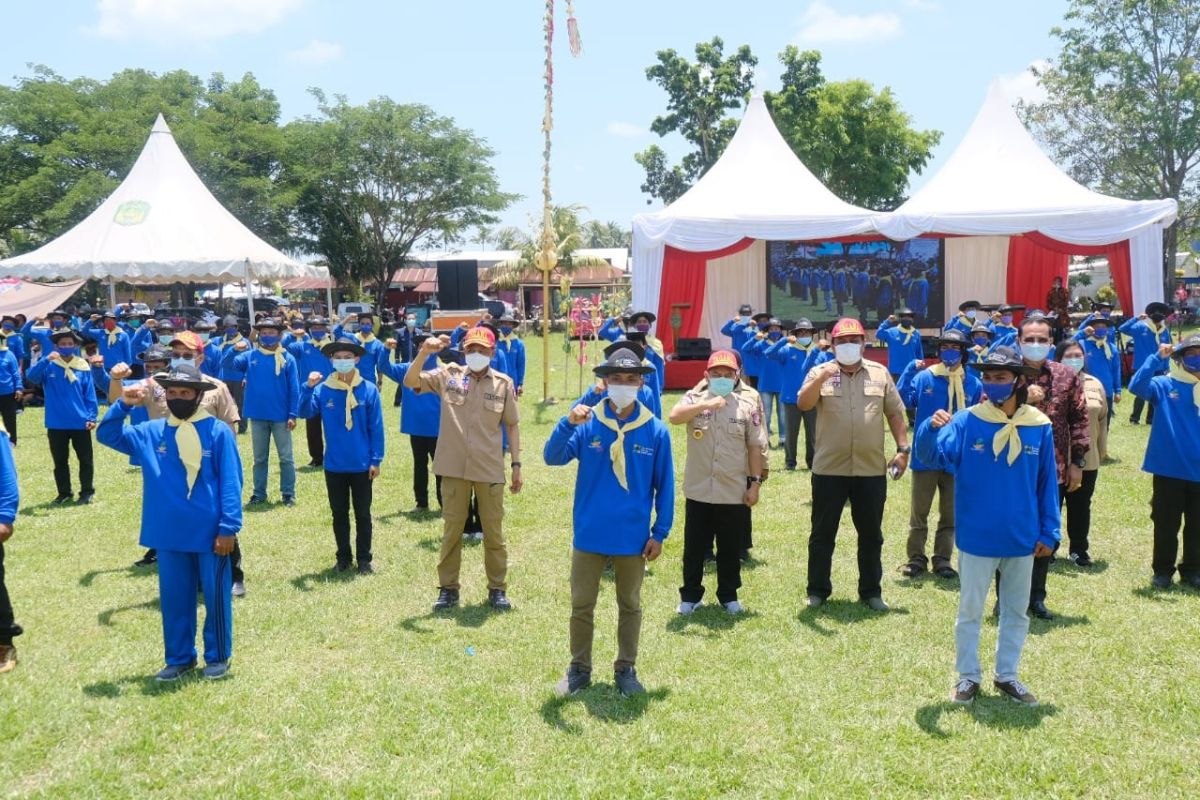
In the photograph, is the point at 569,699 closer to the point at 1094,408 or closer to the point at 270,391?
the point at 1094,408

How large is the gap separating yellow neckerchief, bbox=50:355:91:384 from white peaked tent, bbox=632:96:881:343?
11040mm

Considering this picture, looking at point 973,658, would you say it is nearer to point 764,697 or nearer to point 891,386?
point 764,697

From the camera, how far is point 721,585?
6.66 m

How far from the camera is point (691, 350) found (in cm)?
1991

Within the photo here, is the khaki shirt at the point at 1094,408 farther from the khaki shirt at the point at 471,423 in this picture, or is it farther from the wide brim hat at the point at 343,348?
the wide brim hat at the point at 343,348

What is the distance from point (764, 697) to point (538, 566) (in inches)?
118

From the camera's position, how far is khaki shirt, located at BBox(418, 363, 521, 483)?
21.6 ft

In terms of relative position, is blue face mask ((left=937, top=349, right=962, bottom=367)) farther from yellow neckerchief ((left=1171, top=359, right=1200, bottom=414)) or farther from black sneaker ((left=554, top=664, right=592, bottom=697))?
black sneaker ((left=554, top=664, right=592, bottom=697))

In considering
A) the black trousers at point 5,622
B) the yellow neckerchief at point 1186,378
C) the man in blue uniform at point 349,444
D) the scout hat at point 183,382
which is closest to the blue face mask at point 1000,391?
the yellow neckerchief at point 1186,378

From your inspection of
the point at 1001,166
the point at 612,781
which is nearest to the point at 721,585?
the point at 612,781

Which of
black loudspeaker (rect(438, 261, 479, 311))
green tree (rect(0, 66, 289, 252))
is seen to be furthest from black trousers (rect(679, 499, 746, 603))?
green tree (rect(0, 66, 289, 252))

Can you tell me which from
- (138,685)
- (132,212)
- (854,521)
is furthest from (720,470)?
(132,212)

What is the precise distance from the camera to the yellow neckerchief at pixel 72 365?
9852mm

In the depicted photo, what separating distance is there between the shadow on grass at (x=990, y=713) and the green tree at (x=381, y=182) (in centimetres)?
3876
